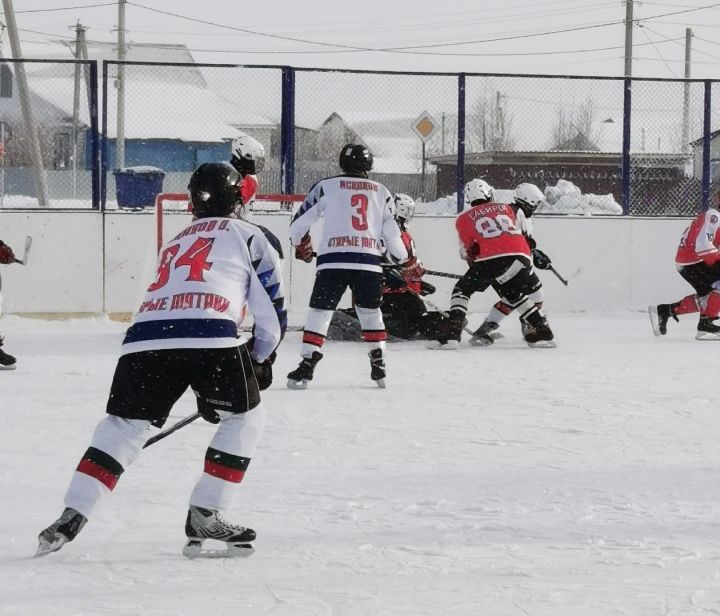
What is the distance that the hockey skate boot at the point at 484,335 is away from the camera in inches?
414

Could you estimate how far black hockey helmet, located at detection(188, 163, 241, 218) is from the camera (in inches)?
161

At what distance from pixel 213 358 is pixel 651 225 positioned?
10.1 metres

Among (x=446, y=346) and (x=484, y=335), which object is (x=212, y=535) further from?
(x=484, y=335)

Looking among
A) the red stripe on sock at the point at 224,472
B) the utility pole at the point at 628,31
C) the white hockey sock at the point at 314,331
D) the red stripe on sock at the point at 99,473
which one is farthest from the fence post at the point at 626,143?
the utility pole at the point at 628,31

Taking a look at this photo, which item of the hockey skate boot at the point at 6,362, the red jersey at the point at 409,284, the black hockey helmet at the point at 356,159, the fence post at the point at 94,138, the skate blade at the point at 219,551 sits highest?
the fence post at the point at 94,138

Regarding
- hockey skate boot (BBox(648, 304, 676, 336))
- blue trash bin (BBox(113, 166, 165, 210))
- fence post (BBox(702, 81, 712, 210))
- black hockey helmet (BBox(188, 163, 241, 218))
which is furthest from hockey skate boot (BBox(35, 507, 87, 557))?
fence post (BBox(702, 81, 712, 210))

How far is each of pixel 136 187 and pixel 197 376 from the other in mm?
8531

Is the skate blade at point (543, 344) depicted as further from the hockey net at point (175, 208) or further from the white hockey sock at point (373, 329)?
the hockey net at point (175, 208)

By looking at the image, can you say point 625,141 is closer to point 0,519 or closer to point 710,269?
point 710,269

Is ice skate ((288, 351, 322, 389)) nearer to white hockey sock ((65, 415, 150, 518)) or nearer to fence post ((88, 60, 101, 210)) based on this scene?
white hockey sock ((65, 415, 150, 518))

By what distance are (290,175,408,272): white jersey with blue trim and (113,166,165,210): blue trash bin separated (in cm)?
434

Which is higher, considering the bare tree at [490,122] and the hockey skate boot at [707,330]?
the bare tree at [490,122]

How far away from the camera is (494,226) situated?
Result: 10.3m

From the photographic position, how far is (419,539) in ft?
13.9
